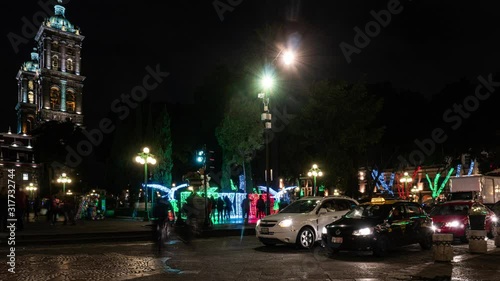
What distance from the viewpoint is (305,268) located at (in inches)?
457

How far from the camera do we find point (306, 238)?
16.1 meters

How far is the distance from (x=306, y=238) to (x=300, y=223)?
53 cm

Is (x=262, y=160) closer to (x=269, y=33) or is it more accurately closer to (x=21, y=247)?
(x=269, y=33)

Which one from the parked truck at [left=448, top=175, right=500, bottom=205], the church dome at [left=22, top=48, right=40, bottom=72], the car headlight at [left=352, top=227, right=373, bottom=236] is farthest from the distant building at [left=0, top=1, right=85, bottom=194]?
the car headlight at [left=352, top=227, right=373, bottom=236]

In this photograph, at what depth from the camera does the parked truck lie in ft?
105

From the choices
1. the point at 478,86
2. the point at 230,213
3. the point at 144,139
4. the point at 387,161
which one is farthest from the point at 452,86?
the point at 144,139

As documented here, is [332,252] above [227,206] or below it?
below

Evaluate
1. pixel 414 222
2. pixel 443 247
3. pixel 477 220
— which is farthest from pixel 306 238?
pixel 477 220

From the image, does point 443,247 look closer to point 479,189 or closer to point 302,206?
point 302,206

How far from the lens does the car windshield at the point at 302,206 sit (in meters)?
17.0

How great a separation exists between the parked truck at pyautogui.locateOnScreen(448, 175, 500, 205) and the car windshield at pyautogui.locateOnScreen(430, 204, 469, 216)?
44.5 ft

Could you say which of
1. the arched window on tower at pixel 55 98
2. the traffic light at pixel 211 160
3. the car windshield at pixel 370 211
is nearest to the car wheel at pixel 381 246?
the car windshield at pixel 370 211

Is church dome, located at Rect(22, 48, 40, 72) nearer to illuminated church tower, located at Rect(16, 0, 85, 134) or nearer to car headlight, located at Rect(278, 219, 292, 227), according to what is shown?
illuminated church tower, located at Rect(16, 0, 85, 134)

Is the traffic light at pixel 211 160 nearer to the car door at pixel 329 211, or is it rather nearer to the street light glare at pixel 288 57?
the street light glare at pixel 288 57
